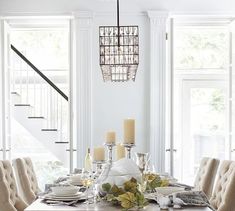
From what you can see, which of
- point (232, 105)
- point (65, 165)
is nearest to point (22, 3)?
point (65, 165)

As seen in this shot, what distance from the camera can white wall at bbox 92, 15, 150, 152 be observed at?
580cm

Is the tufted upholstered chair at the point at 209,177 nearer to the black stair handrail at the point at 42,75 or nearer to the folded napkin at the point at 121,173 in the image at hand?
the folded napkin at the point at 121,173

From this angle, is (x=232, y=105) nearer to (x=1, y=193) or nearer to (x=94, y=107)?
(x=94, y=107)

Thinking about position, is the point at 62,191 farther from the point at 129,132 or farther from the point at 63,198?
the point at 129,132

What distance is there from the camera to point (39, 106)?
23.2 feet

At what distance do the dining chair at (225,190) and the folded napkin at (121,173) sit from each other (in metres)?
0.81

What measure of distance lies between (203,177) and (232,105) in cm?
186

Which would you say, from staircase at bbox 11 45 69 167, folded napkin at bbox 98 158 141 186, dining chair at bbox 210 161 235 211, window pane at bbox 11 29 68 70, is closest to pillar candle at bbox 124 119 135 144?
folded napkin at bbox 98 158 141 186

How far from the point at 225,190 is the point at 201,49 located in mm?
3432

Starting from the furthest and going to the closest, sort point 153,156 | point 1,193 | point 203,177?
point 153,156 < point 203,177 < point 1,193

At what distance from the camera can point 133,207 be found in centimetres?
271

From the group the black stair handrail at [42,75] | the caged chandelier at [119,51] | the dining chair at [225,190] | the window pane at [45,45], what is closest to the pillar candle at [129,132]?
the caged chandelier at [119,51]

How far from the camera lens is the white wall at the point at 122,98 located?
19.0 feet

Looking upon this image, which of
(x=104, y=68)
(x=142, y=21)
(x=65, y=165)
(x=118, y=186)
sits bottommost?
(x=65, y=165)
